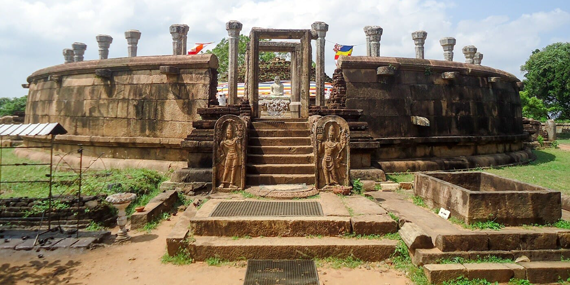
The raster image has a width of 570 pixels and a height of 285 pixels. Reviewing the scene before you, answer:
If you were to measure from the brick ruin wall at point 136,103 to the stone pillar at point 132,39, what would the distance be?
2198 millimetres

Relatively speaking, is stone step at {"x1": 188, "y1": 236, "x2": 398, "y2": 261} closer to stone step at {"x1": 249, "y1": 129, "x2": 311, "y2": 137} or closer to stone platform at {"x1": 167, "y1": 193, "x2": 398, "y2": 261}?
stone platform at {"x1": 167, "y1": 193, "x2": 398, "y2": 261}

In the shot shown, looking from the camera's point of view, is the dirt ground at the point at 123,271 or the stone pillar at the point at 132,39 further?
the stone pillar at the point at 132,39

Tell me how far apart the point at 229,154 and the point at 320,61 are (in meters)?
6.32

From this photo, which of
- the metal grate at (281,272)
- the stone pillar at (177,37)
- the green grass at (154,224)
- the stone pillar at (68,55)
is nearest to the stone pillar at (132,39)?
the stone pillar at (177,37)

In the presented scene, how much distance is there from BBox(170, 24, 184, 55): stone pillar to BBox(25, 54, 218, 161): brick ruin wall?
9.19 ft

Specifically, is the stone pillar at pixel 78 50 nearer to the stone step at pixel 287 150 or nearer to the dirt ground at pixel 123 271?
the stone step at pixel 287 150

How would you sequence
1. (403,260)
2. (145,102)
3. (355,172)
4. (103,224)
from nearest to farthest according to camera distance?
(403,260)
(103,224)
(355,172)
(145,102)

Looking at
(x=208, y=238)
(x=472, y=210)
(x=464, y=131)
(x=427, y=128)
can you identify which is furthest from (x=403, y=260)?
(x=464, y=131)

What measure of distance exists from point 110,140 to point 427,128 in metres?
9.23

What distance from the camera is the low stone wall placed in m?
5.30

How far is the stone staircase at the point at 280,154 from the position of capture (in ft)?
21.4

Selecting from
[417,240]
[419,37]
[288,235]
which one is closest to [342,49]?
[419,37]

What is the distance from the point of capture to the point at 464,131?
10.1 meters

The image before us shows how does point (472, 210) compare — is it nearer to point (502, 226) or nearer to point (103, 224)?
point (502, 226)
